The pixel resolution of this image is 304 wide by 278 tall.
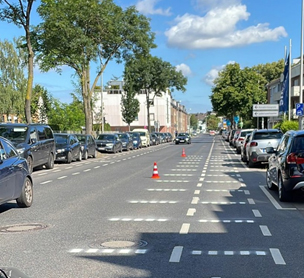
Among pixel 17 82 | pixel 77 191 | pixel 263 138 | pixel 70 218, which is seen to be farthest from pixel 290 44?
pixel 17 82

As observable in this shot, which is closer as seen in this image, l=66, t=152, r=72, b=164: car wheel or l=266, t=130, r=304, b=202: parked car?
l=266, t=130, r=304, b=202: parked car

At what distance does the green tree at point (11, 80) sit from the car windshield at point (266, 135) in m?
44.5

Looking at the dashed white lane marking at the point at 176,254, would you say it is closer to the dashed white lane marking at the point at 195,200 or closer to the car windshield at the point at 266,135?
the dashed white lane marking at the point at 195,200

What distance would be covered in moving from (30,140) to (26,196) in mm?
8544

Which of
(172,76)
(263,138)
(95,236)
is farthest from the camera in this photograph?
(172,76)

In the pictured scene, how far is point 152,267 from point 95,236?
1.86 meters

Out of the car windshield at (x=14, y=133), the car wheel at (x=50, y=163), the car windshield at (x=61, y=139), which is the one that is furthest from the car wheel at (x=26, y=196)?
the car windshield at (x=61, y=139)

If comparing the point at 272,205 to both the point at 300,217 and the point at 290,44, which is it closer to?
the point at 300,217

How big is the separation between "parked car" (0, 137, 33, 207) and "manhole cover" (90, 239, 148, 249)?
2782 mm

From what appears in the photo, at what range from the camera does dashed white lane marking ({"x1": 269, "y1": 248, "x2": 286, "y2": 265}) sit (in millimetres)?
5684

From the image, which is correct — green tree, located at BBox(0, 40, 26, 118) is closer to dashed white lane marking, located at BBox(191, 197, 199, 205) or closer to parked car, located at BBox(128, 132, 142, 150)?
parked car, located at BBox(128, 132, 142, 150)

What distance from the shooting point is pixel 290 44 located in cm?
3619

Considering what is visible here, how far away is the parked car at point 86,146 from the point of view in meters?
28.0

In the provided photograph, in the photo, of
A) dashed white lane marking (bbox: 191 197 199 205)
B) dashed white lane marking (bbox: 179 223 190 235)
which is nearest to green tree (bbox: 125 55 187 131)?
dashed white lane marking (bbox: 191 197 199 205)
